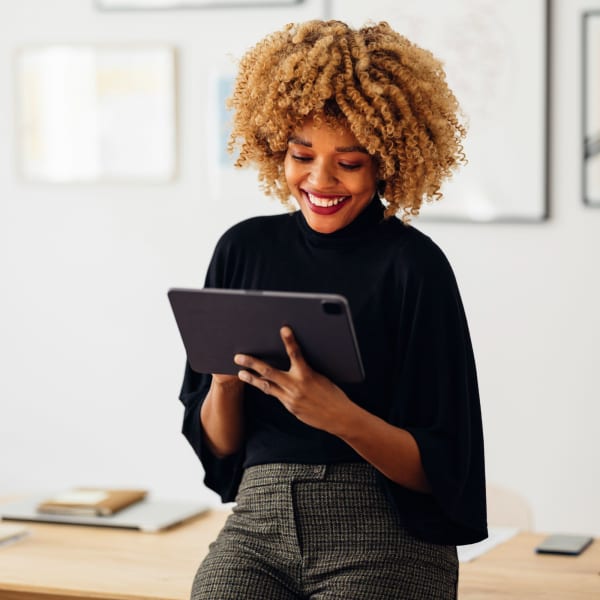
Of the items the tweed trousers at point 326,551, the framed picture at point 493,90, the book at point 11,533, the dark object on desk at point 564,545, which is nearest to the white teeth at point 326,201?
the tweed trousers at point 326,551

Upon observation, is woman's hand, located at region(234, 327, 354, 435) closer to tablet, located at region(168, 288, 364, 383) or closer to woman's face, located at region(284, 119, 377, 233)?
tablet, located at region(168, 288, 364, 383)

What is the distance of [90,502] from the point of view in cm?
240

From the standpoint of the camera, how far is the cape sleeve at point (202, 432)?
6.06 ft

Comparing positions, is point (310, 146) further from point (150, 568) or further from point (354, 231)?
point (150, 568)

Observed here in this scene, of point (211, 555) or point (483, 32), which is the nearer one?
point (211, 555)

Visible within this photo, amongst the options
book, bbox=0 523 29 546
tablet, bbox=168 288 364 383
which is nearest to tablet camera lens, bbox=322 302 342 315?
tablet, bbox=168 288 364 383

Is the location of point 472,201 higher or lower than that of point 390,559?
higher

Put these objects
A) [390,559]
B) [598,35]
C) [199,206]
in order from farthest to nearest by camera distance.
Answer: [199,206] → [598,35] → [390,559]

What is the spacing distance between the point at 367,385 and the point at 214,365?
0.23 metres

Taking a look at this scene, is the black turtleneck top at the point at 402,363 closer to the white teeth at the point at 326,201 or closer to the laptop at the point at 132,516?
the white teeth at the point at 326,201

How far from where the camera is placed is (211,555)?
173cm

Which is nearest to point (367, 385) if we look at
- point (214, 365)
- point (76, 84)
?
point (214, 365)

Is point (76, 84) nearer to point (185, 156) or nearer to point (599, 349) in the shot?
point (185, 156)

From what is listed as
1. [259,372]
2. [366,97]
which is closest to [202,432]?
[259,372]
